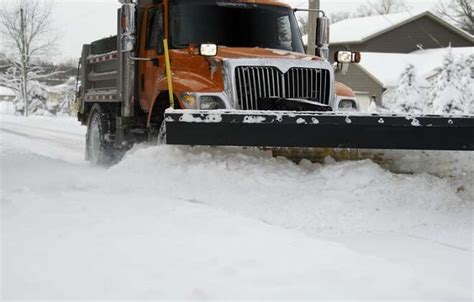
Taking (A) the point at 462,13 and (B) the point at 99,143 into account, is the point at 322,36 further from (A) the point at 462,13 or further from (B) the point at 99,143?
(A) the point at 462,13

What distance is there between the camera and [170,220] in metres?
5.36

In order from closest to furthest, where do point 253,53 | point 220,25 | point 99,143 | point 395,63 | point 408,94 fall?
1. point 253,53
2. point 220,25
3. point 99,143
4. point 408,94
5. point 395,63

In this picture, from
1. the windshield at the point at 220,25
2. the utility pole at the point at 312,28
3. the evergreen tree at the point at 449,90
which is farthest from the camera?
the evergreen tree at the point at 449,90

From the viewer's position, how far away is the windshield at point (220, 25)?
27.2 ft

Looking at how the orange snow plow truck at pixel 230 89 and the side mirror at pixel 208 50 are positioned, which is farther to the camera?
the side mirror at pixel 208 50

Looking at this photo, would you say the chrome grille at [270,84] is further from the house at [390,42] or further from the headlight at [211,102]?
the house at [390,42]

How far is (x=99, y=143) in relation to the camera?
1070 cm

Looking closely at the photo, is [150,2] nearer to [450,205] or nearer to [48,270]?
[450,205]

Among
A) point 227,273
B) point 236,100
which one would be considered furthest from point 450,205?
point 227,273

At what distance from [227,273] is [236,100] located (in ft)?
11.8

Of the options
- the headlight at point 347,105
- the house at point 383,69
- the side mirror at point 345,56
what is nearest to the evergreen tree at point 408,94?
the house at point 383,69

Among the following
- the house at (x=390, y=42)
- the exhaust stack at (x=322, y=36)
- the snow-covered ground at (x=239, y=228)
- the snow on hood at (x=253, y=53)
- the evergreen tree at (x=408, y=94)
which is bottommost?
the snow-covered ground at (x=239, y=228)

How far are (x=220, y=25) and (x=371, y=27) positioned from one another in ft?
108

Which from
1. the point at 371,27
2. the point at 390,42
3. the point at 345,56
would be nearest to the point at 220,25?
the point at 345,56
